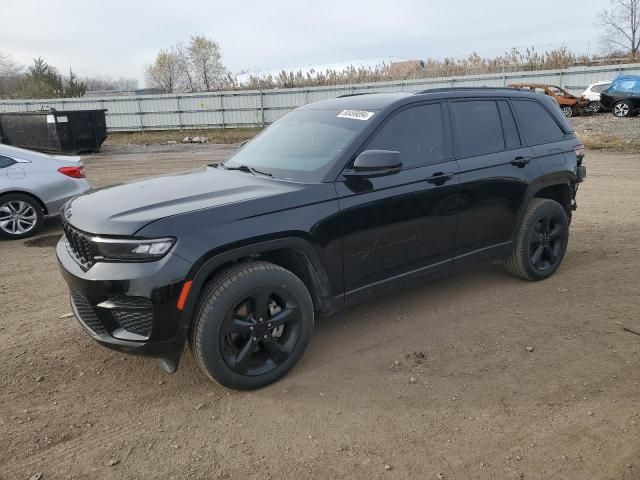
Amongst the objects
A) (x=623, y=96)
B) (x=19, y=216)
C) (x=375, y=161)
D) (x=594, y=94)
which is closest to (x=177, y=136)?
(x=19, y=216)

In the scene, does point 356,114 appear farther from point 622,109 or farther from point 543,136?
point 622,109

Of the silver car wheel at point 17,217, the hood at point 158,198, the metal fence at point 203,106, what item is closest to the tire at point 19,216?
the silver car wheel at point 17,217

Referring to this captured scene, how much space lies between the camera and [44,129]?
55.5 feet

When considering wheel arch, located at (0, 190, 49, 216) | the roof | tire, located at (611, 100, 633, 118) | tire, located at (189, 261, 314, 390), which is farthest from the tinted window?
tire, located at (189, 261, 314, 390)

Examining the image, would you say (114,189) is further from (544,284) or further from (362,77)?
(362,77)

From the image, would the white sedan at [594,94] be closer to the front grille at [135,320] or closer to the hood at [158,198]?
the hood at [158,198]

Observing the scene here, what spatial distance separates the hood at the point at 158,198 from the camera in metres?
2.95

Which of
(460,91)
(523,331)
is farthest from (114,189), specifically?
(523,331)

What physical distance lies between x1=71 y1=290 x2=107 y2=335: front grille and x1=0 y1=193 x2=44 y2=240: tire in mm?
4533

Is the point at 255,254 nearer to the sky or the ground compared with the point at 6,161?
nearer to the ground

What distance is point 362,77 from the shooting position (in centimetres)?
3331

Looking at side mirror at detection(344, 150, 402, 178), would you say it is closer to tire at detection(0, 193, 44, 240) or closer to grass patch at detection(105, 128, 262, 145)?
tire at detection(0, 193, 44, 240)

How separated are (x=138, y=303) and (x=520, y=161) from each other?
3.46 m

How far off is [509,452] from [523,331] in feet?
5.00
